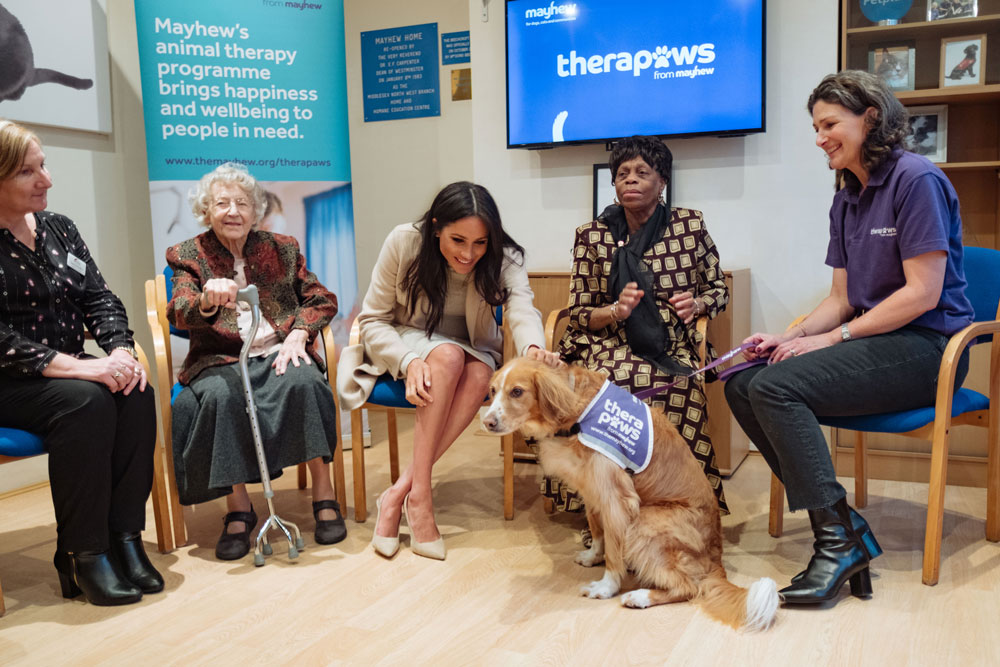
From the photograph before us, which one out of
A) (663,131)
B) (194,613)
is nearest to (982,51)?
(663,131)

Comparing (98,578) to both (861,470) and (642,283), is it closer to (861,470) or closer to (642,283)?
(642,283)

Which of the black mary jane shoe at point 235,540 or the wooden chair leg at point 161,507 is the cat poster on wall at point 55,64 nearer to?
the wooden chair leg at point 161,507

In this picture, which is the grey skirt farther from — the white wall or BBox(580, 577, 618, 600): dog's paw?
the white wall

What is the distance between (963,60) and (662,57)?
48.6 inches

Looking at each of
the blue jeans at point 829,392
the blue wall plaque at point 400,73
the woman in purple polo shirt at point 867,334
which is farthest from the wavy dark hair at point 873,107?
the blue wall plaque at point 400,73

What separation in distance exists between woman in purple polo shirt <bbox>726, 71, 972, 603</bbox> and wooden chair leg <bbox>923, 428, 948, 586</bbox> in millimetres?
130

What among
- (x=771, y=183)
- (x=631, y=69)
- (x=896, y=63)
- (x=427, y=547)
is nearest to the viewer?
(x=427, y=547)

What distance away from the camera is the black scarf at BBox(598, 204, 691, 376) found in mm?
2871

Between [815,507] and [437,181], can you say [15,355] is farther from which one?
[437,181]

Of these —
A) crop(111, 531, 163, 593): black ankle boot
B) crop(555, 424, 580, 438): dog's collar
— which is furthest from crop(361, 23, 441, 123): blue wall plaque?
crop(111, 531, 163, 593): black ankle boot

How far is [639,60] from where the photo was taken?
3.75 meters

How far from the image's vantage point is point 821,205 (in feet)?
11.8

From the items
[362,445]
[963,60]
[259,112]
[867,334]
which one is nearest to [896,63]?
[963,60]

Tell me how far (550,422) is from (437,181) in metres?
3.03
